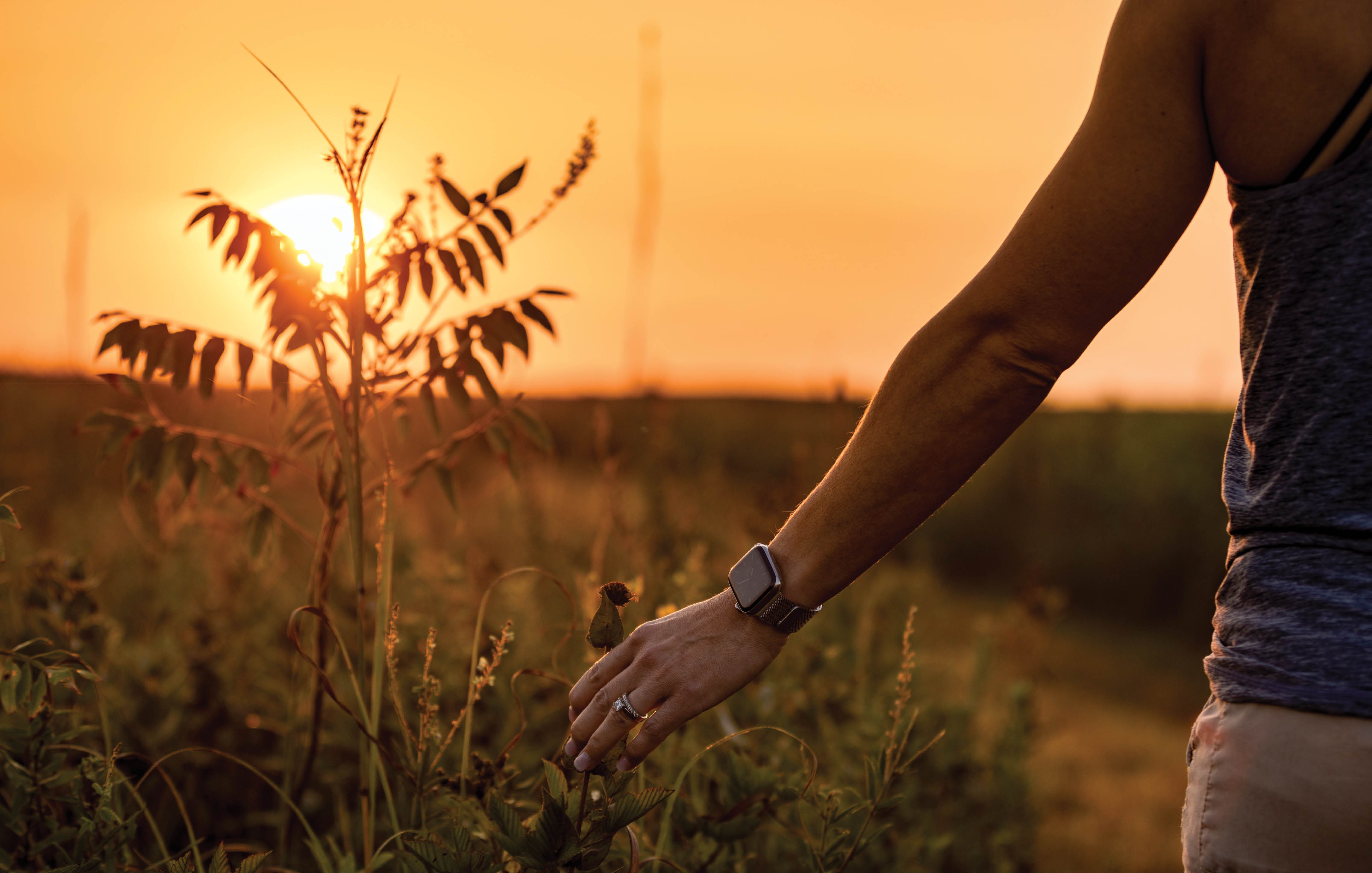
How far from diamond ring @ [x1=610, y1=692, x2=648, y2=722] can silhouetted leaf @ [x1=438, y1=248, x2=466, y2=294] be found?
2.99 ft

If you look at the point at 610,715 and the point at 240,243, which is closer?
the point at 610,715

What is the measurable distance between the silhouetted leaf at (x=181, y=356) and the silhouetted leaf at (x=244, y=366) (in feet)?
0.32

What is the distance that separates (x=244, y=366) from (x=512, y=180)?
61 cm

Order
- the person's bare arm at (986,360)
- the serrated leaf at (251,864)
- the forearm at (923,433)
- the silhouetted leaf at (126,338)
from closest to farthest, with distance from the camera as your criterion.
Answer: the person's bare arm at (986,360) < the forearm at (923,433) < the serrated leaf at (251,864) < the silhouetted leaf at (126,338)

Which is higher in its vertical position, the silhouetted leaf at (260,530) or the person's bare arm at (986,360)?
the person's bare arm at (986,360)

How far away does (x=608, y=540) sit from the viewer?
437 centimetres

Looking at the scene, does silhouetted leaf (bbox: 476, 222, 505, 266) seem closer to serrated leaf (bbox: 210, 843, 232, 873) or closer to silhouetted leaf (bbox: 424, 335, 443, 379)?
silhouetted leaf (bbox: 424, 335, 443, 379)

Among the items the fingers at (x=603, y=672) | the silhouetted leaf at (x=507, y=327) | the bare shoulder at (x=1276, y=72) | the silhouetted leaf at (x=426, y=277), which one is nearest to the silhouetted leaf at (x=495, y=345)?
the silhouetted leaf at (x=507, y=327)

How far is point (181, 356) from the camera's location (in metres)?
1.75

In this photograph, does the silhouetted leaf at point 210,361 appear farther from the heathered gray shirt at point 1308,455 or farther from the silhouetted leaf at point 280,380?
the heathered gray shirt at point 1308,455

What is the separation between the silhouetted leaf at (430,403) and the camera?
71.2 inches

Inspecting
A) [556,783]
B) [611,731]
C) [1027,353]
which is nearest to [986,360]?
[1027,353]

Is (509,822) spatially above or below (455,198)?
below

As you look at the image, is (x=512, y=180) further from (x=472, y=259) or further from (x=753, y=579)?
(x=753, y=579)
